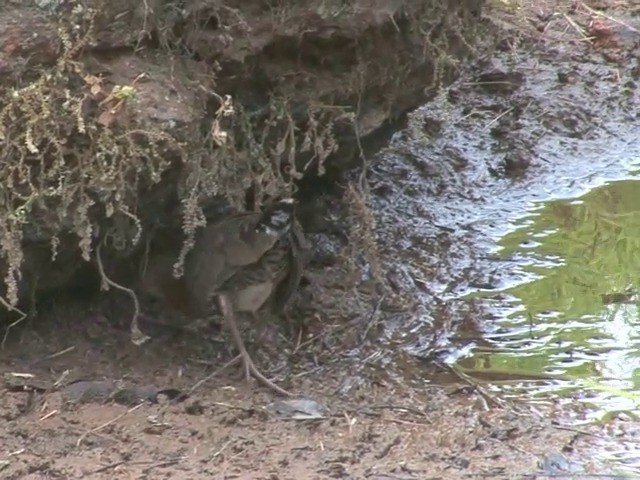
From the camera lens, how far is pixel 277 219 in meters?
3.50

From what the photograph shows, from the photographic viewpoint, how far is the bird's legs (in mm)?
3184

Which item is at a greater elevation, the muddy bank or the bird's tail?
the muddy bank

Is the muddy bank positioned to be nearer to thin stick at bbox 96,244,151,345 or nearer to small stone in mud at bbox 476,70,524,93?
thin stick at bbox 96,244,151,345

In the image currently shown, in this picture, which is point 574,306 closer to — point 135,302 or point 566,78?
point 135,302

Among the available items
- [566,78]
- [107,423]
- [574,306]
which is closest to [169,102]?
[107,423]

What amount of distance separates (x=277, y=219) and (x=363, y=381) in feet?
1.98

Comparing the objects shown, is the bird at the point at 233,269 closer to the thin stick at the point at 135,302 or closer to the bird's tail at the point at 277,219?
the bird's tail at the point at 277,219

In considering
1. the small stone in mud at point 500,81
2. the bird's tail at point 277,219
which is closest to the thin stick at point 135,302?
the bird's tail at point 277,219

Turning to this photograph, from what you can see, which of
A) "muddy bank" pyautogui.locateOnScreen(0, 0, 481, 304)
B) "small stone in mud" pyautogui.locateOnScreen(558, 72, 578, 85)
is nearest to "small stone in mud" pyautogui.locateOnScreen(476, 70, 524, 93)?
"small stone in mud" pyautogui.locateOnScreen(558, 72, 578, 85)

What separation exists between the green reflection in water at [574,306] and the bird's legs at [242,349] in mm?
671

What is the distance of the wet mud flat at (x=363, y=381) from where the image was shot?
2641mm

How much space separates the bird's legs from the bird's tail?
0.26m

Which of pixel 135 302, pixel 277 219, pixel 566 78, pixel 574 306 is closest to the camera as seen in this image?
pixel 135 302

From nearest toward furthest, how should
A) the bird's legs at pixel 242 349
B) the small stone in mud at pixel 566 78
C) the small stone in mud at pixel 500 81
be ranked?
the bird's legs at pixel 242 349 → the small stone in mud at pixel 500 81 → the small stone in mud at pixel 566 78
